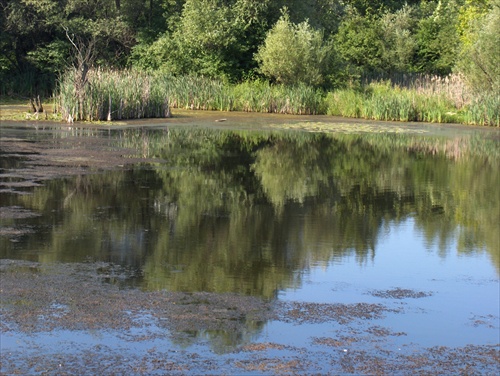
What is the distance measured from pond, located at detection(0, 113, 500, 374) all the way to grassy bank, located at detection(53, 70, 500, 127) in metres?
8.63

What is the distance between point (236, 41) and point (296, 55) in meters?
4.56

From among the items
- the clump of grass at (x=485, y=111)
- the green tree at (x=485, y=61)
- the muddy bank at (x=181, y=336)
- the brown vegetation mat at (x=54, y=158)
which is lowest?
the muddy bank at (x=181, y=336)

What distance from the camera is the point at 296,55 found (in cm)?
4084

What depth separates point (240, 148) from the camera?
78.4 feet

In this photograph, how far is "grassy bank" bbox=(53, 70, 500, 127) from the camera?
96.9 feet

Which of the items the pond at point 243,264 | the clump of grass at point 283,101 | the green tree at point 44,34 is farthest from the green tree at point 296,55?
the pond at point 243,264

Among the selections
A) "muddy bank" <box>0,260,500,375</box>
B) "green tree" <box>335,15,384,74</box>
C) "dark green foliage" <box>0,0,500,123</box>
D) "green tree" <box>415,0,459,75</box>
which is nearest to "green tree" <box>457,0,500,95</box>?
"dark green foliage" <box>0,0,500,123</box>

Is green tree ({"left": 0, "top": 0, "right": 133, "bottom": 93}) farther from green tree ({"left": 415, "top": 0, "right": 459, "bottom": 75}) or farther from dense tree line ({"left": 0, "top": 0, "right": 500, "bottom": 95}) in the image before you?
green tree ({"left": 415, "top": 0, "right": 459, "bottom": 75})

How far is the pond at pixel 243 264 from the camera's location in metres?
6.94

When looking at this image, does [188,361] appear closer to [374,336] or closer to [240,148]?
[374,336]

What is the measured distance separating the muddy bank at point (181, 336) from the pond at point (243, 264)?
0.02 metres

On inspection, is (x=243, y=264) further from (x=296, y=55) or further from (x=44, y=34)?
(x=44, y=34)

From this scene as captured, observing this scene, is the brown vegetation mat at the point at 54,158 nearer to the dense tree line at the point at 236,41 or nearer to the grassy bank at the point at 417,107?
the dense tree line at the point at 236,41

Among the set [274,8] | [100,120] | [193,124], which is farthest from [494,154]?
[274,8]
